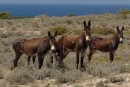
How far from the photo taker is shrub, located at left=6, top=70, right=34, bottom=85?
42.8ft

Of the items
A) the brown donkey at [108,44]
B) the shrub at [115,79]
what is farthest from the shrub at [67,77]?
Result: the brown donkey at [108,44]

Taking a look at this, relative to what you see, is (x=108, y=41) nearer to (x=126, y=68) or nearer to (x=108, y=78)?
(x=126, y=68)

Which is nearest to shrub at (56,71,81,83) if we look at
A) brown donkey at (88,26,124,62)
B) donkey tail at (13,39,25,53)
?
donkey tail at (13,39,25,53)

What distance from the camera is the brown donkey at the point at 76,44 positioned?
14677mm

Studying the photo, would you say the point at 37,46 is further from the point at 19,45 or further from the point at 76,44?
the point at 76,44

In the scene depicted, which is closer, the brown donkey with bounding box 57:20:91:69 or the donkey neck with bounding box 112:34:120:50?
the brown donkey with bounding box 57:20:91:69

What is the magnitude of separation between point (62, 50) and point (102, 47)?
306cm

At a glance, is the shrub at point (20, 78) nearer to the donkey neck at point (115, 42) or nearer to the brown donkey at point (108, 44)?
the brown donkey at point (108, 44)

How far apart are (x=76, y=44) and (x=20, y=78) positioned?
298 centimetres

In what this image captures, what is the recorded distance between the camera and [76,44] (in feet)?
49.1

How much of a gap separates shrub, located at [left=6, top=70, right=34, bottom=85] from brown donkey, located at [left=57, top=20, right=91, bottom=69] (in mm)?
2437

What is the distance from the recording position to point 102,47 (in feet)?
59.7

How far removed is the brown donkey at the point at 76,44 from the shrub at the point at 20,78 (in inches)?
95.9

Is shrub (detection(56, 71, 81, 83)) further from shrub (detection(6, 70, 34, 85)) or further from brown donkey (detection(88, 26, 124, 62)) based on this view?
brown donkey (detection(88, 26, 124, 62))
